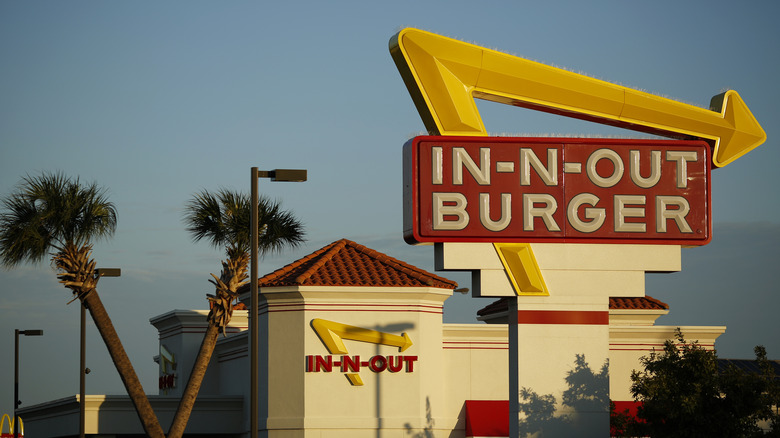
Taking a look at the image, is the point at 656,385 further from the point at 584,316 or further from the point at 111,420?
the point at 111,420

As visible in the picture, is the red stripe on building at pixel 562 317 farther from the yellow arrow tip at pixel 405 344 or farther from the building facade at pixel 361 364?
the yellow arrow tip at pixel 405 344

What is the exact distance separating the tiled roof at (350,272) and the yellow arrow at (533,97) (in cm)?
1011

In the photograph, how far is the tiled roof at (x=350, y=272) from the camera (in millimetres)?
33750

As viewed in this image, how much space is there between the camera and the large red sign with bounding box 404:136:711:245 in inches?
965

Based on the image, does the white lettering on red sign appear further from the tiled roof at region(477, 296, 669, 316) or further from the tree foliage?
the tree foliage

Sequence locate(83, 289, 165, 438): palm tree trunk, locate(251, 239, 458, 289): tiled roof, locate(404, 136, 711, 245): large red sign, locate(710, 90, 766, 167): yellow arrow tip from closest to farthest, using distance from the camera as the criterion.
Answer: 1. locate(404, 136, 711, 245): large red sign
2. locate(710, 90, 766, 167): yellow arrow tip
3. locate(83, 289, 165, 438): palm tree trunk
4. locate(251, 239, 458, 289): tiled roof

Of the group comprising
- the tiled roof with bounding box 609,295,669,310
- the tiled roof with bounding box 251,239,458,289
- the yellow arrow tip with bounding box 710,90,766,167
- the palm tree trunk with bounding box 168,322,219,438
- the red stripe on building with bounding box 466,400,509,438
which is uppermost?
the yellow arrow tip with bounding box 710,90,766,167

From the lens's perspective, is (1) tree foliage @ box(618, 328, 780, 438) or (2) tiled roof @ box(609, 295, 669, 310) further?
(2) tiled roof @ box(609, 295, 669, 310)

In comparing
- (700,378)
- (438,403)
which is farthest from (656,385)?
(438,403)

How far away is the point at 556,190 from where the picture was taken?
25.0m

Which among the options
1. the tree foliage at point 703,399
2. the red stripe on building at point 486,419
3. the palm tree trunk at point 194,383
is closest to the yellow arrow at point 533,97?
the tree foliage at point 703,399

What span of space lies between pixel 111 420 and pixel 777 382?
74.4 ft

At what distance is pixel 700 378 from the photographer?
24.8 meters

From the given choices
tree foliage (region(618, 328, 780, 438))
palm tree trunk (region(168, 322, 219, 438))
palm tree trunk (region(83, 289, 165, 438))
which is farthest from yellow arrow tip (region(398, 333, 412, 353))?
tree foliage (region(618, 328, 780, 438))
